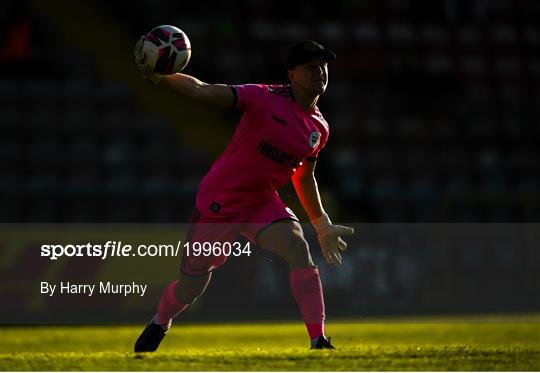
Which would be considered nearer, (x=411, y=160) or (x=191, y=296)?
(x=191, y=296)

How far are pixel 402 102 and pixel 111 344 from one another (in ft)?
33.9

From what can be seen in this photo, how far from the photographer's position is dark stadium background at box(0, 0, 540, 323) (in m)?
11.7

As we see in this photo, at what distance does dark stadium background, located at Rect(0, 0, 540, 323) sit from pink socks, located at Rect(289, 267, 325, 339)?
5609mm

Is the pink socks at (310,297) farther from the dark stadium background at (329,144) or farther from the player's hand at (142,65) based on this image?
the dark stadium background at (329,144)

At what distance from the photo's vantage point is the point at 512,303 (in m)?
11.9

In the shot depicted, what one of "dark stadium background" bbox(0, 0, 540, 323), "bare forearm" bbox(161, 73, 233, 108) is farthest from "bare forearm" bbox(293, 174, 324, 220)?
"dark stadium background" bbox(0, 0, 540, 323)

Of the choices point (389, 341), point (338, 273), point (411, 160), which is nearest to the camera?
point (389, 341)

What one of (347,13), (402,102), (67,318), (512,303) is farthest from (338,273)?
(347,13)

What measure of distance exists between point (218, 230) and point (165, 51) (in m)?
1.06

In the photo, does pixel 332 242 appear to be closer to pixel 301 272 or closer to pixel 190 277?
pixel 301 272

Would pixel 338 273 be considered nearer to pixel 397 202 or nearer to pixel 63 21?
pixel 397 202

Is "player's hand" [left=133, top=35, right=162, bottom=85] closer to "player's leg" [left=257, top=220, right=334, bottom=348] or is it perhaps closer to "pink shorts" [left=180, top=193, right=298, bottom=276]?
"pink shorts" [left=180, top=193, right=298, bottom=276]

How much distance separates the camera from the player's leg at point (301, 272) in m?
5.23

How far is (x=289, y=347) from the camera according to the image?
636 centimetres
